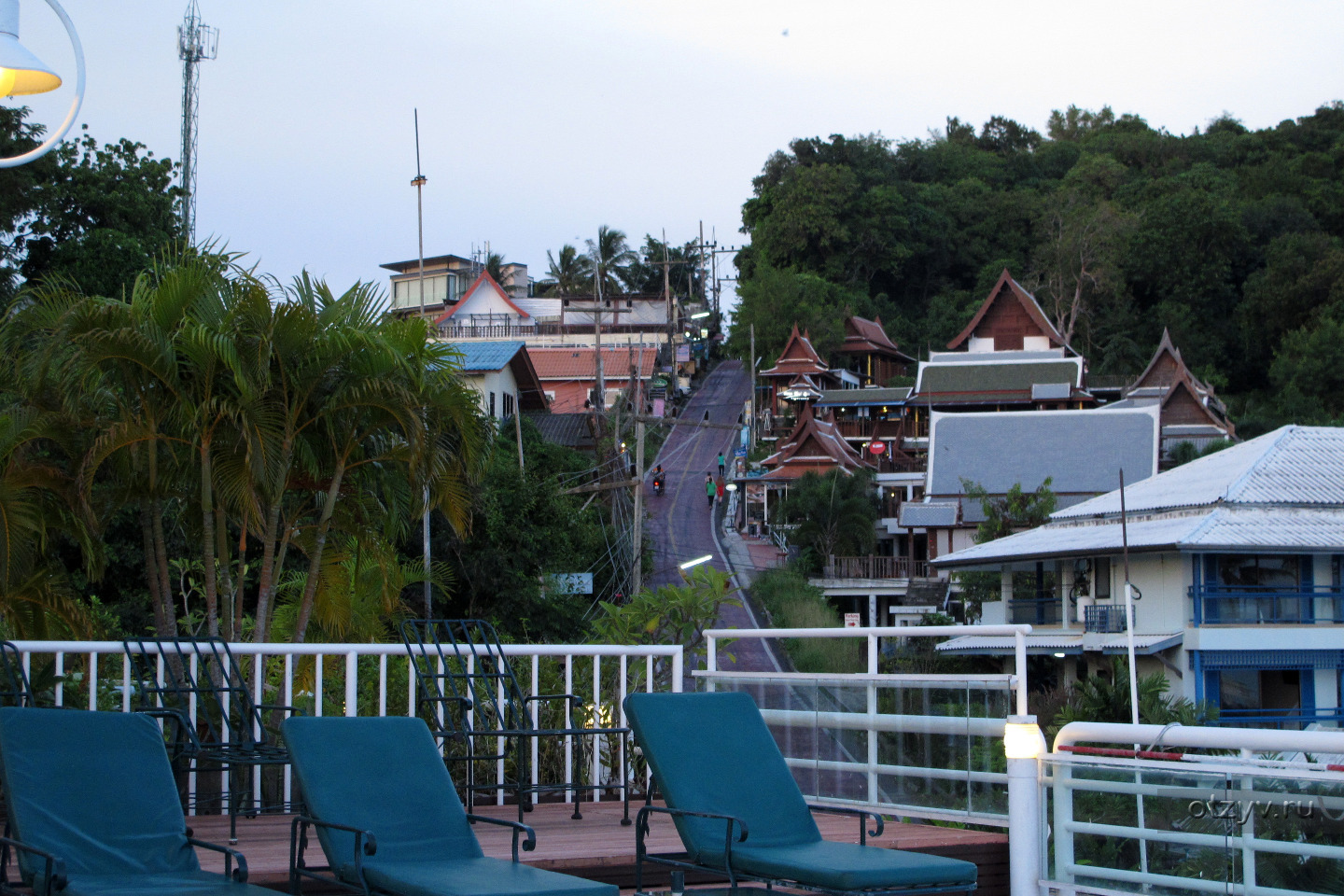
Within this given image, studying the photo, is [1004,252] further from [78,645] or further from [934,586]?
[78,645]

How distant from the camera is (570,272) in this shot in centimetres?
7850

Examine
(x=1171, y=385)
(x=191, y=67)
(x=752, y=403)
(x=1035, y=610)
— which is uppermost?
(x=191, y=67)

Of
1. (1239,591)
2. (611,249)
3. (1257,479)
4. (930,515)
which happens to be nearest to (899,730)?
(1239,591)

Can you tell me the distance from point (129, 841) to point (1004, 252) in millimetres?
69492

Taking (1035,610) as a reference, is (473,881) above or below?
above

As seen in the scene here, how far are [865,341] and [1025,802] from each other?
185 feet

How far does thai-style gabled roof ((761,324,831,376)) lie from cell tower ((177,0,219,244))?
90.8ft

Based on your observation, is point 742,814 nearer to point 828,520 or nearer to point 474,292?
point 828,520

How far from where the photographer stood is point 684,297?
276ft

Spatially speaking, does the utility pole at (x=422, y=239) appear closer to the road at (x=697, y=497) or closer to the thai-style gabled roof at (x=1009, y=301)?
the road at (x=697, y=497)

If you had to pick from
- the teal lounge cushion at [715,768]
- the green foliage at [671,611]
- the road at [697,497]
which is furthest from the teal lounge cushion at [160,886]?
the road at [697,497]

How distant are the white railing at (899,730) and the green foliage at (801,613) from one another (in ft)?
64.4

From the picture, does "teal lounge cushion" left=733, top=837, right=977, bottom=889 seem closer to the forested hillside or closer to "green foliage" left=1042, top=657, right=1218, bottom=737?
"green foliage" left=1042, top=657, right=1218, bottom=737

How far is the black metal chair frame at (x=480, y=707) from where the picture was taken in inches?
226
